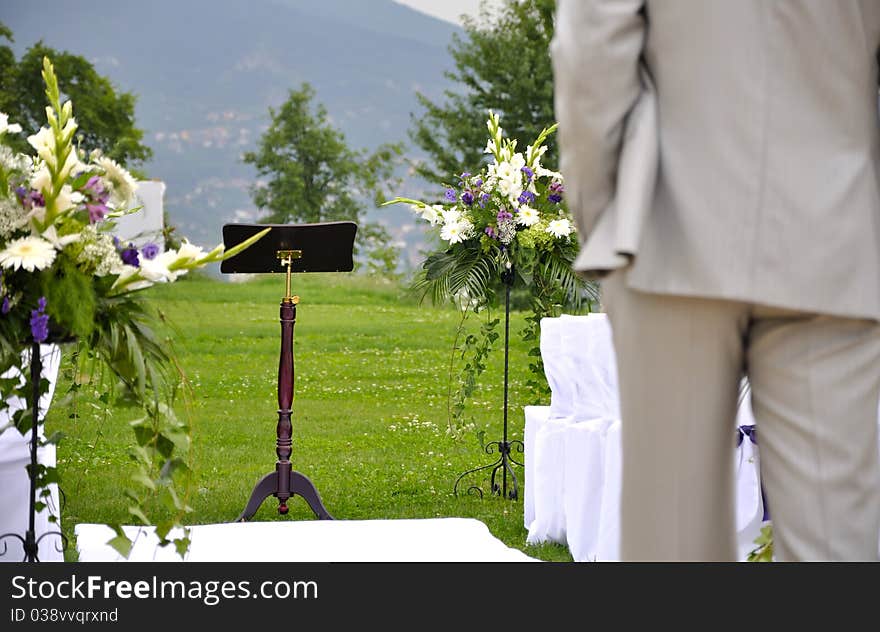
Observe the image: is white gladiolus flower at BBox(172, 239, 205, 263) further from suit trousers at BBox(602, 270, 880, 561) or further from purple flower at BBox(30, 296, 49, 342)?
suit trousers at BBox(602, 270, 880, 561)

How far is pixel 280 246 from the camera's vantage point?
4.88 m

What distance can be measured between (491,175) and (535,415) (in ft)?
4.03

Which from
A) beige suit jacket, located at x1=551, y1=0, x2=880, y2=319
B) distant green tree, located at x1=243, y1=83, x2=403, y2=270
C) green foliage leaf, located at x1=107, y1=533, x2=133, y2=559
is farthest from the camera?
Result: distant green tree, located at x1=243, y1=83, x2=403, y2=270

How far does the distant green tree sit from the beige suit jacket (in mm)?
20682

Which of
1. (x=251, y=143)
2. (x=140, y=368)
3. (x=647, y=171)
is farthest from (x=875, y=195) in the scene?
(x=251, y=143)

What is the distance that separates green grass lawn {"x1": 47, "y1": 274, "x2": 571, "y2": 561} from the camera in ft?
17.9

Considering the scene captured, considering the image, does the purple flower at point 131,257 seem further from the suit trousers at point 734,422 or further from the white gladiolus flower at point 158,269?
the suit trousers at point 734,422

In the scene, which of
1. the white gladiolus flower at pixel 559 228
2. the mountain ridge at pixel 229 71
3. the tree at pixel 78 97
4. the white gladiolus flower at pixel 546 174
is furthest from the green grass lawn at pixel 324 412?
the mountain ridge at pixel 229 71

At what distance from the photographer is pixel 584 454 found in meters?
4.09

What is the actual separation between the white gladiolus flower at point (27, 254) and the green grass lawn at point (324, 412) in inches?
13.4

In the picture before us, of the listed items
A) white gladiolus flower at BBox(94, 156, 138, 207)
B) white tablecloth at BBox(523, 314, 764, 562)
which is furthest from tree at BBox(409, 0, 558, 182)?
white gladiolus flower at BBox(94, 156, 138, 207)

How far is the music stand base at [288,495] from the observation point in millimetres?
5062

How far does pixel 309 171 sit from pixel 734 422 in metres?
22.1
